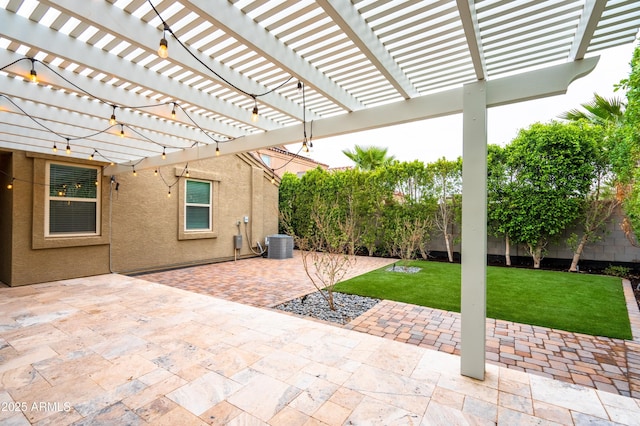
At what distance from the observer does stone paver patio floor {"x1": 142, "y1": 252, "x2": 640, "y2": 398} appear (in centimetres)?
287

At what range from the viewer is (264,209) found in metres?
11.8

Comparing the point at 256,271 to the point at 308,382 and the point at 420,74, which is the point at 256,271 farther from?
the point at 420,74

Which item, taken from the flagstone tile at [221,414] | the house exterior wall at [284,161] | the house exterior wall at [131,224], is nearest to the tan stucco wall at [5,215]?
the house exterior wall at [131,224]

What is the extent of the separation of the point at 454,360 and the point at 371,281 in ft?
12.1

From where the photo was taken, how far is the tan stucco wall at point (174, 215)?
7586 millimetres

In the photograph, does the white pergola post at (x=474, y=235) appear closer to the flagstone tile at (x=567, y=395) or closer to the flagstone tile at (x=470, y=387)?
the flagstone tile at (x=470, y=387)

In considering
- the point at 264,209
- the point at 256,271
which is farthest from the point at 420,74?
the point at 264,209

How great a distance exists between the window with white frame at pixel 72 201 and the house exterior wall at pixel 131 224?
151 mm

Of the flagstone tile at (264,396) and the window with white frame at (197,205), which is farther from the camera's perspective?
the window with white frame at (197,205)

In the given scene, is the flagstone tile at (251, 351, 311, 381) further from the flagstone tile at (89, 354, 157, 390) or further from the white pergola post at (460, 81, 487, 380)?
the white pergola post at (460, 81, 487, 380)

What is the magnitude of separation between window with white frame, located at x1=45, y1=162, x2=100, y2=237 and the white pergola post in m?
8.16

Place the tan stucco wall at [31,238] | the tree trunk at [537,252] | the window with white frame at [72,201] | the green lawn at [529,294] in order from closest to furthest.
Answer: the green lawn at [529,294] < the tan stucco wall at [31,238] < the window with white frame at [72,201] < the tree trunk at [537,252]

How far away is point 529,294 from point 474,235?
13.1 feet

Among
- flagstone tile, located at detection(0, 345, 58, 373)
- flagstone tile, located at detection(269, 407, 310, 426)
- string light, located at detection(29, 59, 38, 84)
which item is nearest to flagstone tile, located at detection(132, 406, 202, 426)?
flagstone tile, located at detection(269, 407, 310, 426)
